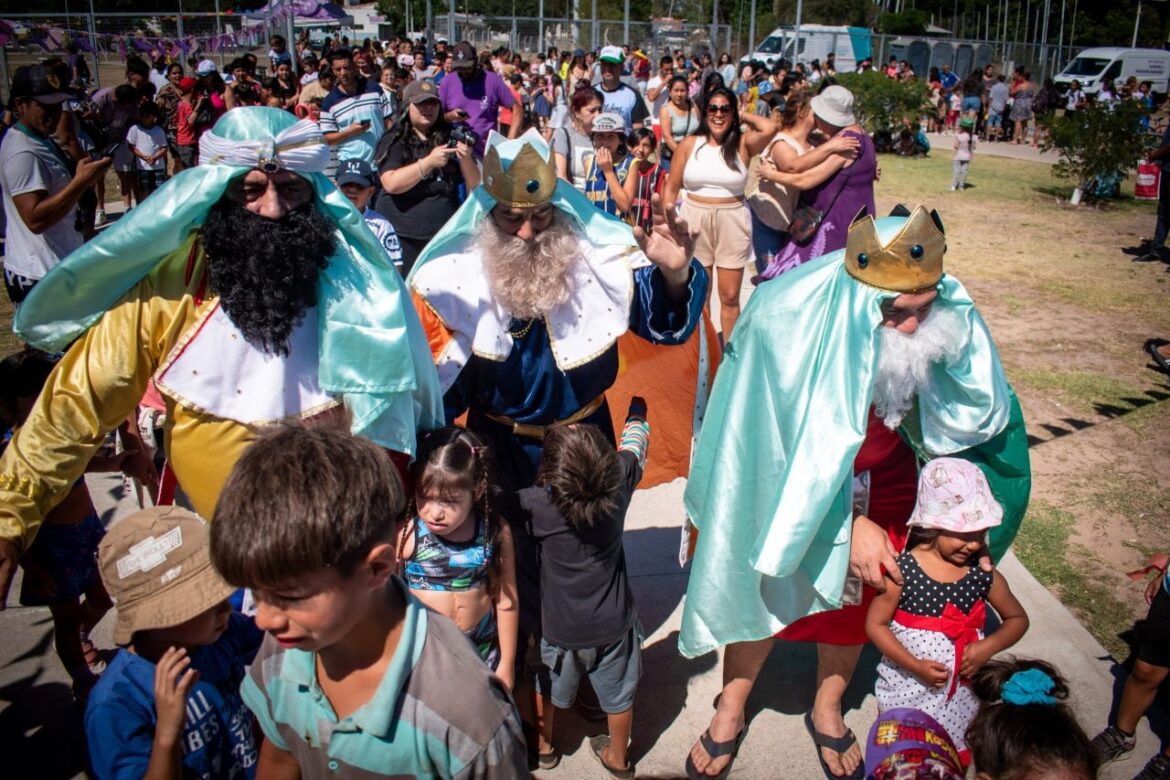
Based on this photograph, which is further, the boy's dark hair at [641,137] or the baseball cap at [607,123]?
the boy's dark hair at [641,137]

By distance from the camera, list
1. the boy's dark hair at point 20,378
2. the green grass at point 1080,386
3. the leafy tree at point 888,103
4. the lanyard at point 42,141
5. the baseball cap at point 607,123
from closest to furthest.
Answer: the boy's dark hair at point 20,378
the lanyard at point 42,141
the green grass at point 1080,386
the baseball cap at point 607,123
the leafy tree at point 888,103

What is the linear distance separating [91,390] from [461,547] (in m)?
1.18

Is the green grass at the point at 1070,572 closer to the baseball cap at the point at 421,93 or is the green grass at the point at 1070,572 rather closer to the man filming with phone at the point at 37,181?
the baseball cap at the point at 421,93

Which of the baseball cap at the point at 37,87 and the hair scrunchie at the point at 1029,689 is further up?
the baseball cap at the point at 37,87

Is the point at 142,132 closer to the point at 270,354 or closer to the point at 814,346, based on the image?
the point at 270,354

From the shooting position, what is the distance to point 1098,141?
13.9m

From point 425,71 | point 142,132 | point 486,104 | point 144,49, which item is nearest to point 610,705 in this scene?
point 486,104

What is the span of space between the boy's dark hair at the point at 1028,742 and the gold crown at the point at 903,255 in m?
1.26

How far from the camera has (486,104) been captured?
27.7 feet

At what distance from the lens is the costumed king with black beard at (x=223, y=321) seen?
8.05 ft

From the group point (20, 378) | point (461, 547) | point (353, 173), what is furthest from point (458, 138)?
point (461, 547)

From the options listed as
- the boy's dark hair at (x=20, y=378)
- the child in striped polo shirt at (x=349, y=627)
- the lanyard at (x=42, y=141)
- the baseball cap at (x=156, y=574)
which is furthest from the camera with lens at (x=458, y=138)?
the child in striped polo shirt at (x=349, y=627)

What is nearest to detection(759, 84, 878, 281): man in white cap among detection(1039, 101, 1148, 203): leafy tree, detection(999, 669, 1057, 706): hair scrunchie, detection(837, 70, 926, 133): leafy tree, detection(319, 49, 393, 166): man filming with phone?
detection(319, 49, 393, 166): man filming with phone

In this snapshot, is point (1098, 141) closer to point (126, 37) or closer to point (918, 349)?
point (918, 349)
